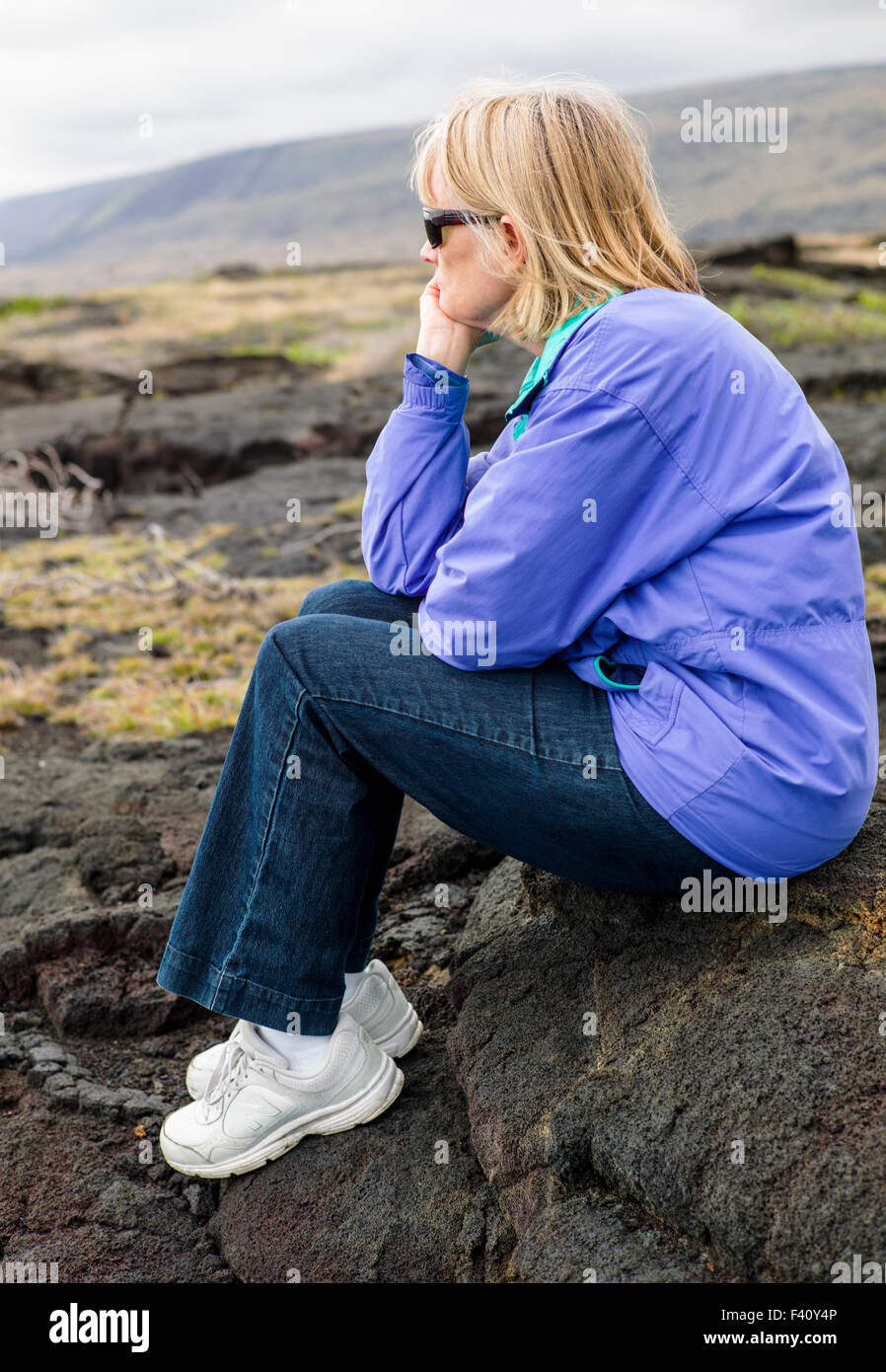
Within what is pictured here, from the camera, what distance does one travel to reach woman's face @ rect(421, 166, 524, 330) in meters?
2.01

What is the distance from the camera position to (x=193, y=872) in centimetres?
220

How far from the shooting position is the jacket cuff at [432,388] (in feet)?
7.32

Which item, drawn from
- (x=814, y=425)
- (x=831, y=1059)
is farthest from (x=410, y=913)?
(x=814, y=425)

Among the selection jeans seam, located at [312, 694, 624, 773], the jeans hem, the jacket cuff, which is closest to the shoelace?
the jeans hem

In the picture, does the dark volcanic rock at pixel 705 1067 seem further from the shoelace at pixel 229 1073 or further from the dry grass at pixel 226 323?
the dry grass at pixel 226 323

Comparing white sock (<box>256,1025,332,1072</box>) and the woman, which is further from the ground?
the woman

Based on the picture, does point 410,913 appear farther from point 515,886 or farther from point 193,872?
point 193,872

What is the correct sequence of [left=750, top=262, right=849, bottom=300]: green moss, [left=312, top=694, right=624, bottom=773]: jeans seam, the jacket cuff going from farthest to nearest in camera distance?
1. [left=750, top=262, right=849, bottom=300]: green moss
2. the jacket cuff
3. [left=312, top=694, right=624, bottom=773]: jeans seam

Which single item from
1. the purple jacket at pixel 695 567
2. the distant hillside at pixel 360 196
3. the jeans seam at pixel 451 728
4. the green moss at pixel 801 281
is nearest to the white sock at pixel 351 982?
the jeans seam at pixel 451 728

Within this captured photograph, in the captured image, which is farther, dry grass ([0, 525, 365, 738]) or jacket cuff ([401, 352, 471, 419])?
dry grass ([0, 525, 365, 738])

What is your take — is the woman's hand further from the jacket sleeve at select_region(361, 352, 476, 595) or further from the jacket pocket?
the jacket pocket

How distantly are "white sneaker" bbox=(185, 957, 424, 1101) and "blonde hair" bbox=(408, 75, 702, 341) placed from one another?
1301 mm

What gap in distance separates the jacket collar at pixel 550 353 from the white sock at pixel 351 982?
1.15 m
